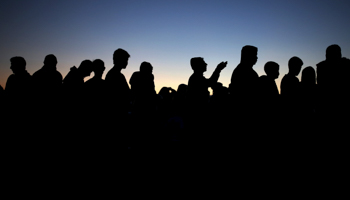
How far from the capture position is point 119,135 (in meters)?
3.51

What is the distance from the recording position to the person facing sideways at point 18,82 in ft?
13.8

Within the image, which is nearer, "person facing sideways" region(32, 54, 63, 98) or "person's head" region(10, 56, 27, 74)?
"person facing sideways" region(32, 54, 63, 98)

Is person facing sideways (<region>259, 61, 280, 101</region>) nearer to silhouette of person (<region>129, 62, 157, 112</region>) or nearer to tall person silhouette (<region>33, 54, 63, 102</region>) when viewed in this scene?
silhouette of person (<region>129, 62, 157, 112</region>)

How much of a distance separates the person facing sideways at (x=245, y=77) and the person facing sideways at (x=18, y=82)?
470 centimetres

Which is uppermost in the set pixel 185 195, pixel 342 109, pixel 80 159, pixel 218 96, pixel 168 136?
pixel 218 96

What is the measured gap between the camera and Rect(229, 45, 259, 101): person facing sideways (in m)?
3.27

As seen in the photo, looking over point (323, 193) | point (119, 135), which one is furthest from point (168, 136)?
point (323, 193)

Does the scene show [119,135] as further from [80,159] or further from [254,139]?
[254,139]

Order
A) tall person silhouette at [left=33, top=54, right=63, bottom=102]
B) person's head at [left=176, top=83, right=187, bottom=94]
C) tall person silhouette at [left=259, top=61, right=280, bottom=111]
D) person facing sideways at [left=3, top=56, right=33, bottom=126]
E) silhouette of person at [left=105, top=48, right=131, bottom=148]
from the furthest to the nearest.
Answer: person's head at [left=176, top=83, right=187, bottom=94], tall person silhouette at [left=33, top=54, right=63, bottom=102], person facing sideways at [left=3, top=56, right=33, bottom=126], silhouette of person at [left=105, top=48, right=131, bottom=148], tall person silhouette at [left=259, top=61, right=280, bottom=111]

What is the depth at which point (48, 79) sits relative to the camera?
161 inches

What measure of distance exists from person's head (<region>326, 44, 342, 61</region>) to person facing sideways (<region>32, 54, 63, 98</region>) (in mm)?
6290

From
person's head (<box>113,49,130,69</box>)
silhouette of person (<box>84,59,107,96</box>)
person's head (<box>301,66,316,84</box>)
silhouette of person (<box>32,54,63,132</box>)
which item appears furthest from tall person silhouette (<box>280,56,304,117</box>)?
silhouette of person (<box>32,54,63,132</box>)

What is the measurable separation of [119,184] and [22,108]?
2872 millimetres

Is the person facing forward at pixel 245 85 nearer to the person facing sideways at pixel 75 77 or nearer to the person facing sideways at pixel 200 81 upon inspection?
the person facing sideways at pixel 200 81
